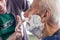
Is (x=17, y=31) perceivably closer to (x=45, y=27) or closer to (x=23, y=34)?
(x=23, y=34)

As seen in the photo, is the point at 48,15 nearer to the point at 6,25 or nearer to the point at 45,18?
the point at 45,18

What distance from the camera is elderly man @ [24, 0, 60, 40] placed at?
909 millimetres

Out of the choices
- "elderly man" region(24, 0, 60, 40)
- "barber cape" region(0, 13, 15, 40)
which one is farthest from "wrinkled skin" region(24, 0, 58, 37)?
"barber cape" region(0, 13, 15, 40)

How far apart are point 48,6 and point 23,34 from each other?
20cm

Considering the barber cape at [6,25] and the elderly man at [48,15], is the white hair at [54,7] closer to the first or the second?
the elderly man at [48,15]

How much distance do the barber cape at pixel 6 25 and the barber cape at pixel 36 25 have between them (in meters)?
0.10

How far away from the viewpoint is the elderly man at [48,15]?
0.91m

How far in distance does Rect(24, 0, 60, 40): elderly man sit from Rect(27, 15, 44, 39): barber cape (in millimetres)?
16

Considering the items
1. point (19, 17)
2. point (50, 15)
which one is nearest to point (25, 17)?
point (19, 17)

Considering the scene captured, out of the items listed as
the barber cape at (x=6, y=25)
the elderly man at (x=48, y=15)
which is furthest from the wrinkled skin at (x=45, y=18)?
the barber cape at (x=6, y=25)

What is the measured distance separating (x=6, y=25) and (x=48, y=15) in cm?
23

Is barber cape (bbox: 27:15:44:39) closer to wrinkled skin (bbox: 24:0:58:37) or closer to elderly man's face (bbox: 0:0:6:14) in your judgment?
wrinkled skin (bbox: 24:0:58:37)

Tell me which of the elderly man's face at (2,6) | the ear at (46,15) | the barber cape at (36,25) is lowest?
the barber cape at (36,25)

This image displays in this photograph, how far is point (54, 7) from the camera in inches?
35.6
